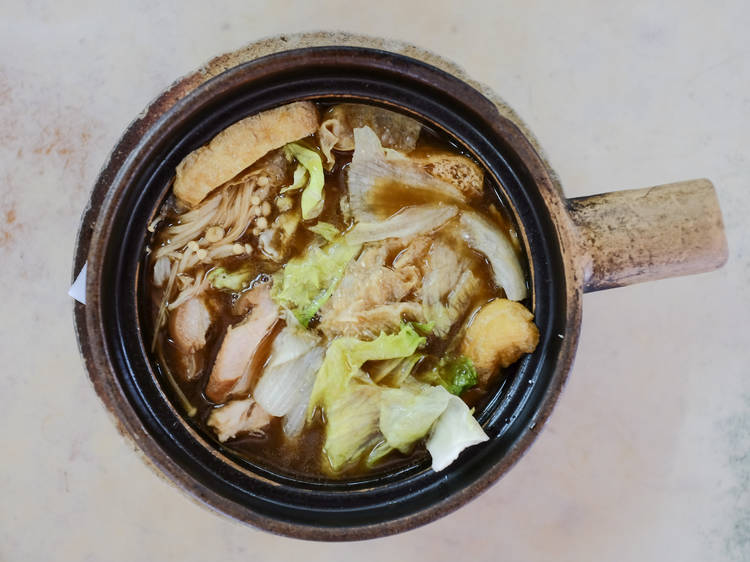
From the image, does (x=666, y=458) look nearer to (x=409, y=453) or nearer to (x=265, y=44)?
(x=409, y=453)

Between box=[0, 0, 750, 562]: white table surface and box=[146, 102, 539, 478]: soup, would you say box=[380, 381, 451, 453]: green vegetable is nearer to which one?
box=[146, 102, 539, 478]: soup

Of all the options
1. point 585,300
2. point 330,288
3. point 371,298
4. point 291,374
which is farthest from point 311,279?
point 585,300

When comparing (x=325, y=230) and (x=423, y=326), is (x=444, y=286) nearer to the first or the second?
(x=423, y=326)

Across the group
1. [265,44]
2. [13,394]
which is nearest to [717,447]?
[265,44]

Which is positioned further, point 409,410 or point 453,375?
point 453,375


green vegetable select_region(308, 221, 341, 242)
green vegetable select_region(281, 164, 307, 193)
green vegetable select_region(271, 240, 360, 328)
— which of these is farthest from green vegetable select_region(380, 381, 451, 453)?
green vegetable select_region(281, 164, 307, 193)

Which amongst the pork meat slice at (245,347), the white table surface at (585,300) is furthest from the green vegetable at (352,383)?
the white table surface at (585,300)

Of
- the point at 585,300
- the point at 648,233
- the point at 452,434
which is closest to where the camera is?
the point at 648,233
